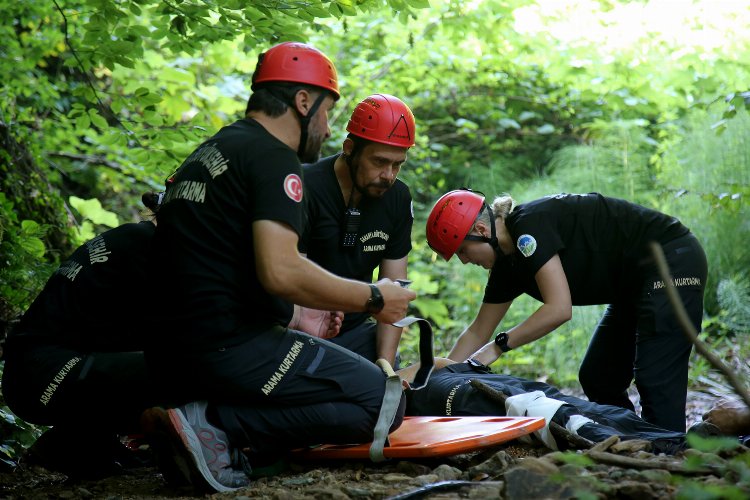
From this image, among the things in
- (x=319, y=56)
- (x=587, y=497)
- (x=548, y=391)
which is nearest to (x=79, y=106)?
(x=319, y=56)

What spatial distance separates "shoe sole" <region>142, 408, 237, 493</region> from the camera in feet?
9.55

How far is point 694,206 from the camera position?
7656mm

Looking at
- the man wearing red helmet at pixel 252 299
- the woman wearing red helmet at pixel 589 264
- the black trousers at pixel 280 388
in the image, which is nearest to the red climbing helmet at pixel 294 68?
the man wearing red helmet at pixel 252 299

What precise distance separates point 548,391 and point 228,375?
1.67m

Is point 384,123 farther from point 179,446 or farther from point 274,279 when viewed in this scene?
point 179,446

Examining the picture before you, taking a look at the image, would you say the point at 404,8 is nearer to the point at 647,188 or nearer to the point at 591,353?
the point at 591,353

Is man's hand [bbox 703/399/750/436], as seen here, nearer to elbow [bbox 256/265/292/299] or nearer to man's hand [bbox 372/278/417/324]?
man's hand [bbox 372/278/417/324]

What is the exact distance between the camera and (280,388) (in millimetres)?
3076

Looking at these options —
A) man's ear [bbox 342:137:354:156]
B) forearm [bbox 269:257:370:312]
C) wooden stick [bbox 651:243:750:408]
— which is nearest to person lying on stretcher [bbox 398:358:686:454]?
forearm [bbox 269:257:370:312]

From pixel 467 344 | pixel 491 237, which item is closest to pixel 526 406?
pixel 491 237

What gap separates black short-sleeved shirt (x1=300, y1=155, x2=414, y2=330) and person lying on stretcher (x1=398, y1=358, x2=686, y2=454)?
0.67m

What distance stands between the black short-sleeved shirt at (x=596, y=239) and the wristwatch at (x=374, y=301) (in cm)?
148

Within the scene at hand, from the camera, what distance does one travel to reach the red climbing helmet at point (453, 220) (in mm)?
4305

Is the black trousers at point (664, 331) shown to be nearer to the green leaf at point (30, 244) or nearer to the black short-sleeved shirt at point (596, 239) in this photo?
the black short-sleeved shirt at point (596, 239)
